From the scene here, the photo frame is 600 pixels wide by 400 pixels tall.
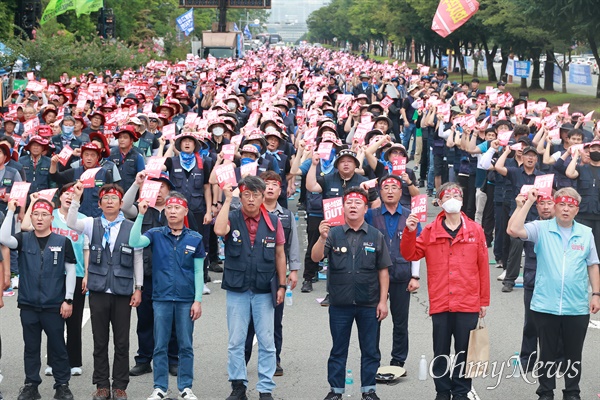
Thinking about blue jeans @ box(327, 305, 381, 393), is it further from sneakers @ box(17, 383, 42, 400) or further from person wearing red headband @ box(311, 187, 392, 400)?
sneakers @ box(17, 383, 42, 400)

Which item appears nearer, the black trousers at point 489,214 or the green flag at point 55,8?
the black trousers at point 489,214

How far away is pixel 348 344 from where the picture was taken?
29.1 feet

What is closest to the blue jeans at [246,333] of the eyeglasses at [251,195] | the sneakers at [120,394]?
the eyeglasses at [251,195]

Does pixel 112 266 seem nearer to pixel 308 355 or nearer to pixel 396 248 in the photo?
pixel 308 355

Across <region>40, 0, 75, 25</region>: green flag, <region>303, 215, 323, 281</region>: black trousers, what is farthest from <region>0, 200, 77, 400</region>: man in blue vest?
<region>40, 0, 75, 25</region>: green flag

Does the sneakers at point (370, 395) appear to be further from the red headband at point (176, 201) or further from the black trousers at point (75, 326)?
the black trousers at point (75, 326)

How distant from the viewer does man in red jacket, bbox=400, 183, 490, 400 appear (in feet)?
28.2

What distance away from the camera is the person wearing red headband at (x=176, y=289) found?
29.6 ft

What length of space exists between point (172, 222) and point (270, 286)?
939 mm

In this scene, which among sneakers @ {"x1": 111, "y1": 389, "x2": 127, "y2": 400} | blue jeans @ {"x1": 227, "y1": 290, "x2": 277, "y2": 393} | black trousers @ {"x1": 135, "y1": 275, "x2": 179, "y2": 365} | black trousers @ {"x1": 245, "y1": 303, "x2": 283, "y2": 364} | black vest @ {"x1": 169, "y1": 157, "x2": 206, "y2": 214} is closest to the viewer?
blue jeans @ {"x1": 227, "y1": 290, "x2": 277, "y2": 393}

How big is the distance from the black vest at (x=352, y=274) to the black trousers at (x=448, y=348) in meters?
0.56

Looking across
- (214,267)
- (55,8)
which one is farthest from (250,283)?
(55,8)

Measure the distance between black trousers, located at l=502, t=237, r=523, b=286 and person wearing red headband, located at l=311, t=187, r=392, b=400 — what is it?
4.80 metres

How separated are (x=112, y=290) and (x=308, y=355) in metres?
2.34
